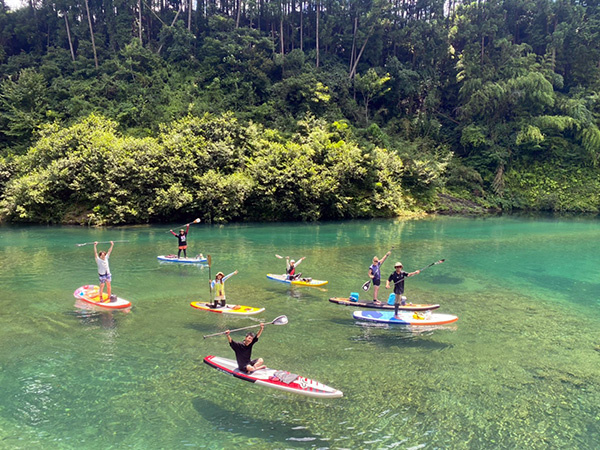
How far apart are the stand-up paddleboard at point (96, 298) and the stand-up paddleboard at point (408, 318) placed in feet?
30.0

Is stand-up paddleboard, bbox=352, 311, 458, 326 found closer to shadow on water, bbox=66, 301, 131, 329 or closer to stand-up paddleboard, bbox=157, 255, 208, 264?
shadow on water, bbox=66, 301, 131, 329

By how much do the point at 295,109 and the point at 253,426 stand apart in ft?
161

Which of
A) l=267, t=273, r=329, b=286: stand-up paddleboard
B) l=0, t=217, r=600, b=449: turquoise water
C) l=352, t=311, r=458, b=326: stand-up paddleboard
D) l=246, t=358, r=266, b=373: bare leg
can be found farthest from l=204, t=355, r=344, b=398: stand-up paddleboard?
l=267, t=273, r=329, b=286: stand-up paddleboard

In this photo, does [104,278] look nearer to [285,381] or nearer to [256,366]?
[256,366]

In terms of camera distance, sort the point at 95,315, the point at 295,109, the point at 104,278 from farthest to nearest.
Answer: the point at 295,109 < the point at 104,278 < the point at 95,315

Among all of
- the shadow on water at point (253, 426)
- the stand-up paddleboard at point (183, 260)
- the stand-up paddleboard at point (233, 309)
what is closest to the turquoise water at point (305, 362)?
the shadow on water at point (253, 426)

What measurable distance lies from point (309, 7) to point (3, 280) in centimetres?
6050

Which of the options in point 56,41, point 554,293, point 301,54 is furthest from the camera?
point 56,41

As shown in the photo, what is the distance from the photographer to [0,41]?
5925 cm

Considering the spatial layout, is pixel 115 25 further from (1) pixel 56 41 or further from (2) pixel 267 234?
(2) pixel 267 234

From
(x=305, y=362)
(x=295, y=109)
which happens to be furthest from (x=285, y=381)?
(x=295, y=109)

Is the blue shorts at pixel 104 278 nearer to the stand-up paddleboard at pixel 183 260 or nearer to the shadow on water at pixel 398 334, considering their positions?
the stand-up paddleboard at pixel 183 260

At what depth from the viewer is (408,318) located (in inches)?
572

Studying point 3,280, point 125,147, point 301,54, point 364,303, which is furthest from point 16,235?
point 301,54
